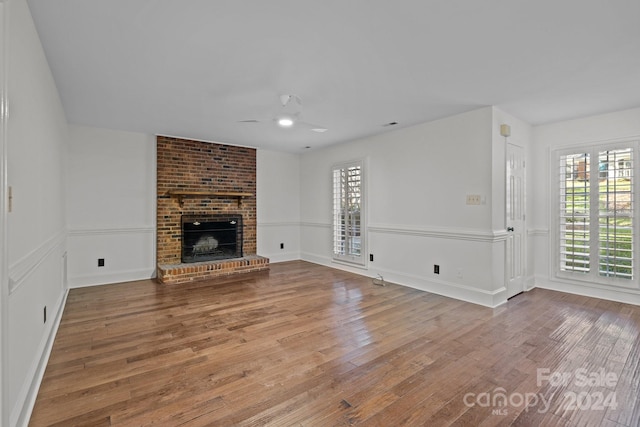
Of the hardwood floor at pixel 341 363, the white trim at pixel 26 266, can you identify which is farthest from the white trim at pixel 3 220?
the hardwood floor at pixel 341 363

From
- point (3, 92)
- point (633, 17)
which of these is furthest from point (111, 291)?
point (633, 17)

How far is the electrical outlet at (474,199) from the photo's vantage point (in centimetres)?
382

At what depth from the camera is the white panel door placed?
13.1 ft

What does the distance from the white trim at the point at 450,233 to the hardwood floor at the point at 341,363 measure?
2.68ft

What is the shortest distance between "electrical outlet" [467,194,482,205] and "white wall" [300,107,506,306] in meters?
0.05

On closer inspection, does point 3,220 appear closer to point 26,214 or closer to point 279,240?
point 26,214

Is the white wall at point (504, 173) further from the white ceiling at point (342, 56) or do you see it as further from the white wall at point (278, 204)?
the white wall at point (278, 204)

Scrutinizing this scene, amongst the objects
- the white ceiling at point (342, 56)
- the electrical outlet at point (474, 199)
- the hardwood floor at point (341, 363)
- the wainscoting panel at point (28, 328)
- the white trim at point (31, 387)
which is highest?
the white ceiling at point (342, 56)

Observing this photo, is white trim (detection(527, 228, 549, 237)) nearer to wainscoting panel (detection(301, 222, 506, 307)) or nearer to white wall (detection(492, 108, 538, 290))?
white wall (detection(492, 108, 538, 290))

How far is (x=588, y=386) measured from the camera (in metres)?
2.08

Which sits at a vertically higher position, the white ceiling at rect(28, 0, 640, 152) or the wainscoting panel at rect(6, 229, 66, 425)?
the white ceiling at rect(28, 0, 640, 152)

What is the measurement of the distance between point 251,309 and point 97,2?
3010 millimetres

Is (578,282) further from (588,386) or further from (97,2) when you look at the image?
(97,2)

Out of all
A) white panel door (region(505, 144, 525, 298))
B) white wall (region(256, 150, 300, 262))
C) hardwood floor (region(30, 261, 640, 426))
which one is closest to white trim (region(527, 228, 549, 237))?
white panel door (region(505, 144, 525, 298))
